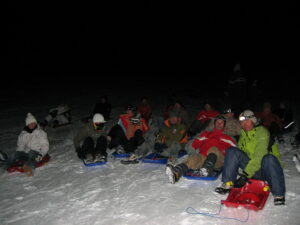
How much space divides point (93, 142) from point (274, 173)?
3.73 metres

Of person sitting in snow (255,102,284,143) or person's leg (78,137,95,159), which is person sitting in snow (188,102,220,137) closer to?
person sitting in snow (255,102,284,143)

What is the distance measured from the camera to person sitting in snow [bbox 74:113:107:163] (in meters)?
6.21

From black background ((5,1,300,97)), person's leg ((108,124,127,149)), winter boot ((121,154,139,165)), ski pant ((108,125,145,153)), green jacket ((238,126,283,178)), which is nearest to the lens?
green jacket ((238,126,283,178))

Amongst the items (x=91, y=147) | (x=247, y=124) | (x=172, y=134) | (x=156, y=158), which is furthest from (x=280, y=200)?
(x=91, y=147)

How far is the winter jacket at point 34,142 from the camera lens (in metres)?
6.06

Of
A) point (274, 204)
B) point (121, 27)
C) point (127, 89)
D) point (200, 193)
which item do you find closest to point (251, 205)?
point (274, 204)

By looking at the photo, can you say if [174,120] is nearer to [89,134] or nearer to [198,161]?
[198,161]

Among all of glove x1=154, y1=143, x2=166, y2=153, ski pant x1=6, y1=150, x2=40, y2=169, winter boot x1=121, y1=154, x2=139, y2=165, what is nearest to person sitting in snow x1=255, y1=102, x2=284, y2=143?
glove x1=154, y1=143, x2=166, y2=153

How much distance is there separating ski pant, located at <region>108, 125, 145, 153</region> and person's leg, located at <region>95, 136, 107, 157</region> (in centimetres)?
51

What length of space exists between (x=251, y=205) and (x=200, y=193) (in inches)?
36.1

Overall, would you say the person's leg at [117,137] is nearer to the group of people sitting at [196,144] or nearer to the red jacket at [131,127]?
the group of people sitting at [196,144]

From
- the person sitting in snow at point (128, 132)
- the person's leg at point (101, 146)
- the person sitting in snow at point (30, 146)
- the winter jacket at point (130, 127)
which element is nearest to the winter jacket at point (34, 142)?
the person sitting in snow at point (30, 146)

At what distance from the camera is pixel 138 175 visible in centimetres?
547

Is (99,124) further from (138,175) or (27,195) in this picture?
(27,195)
